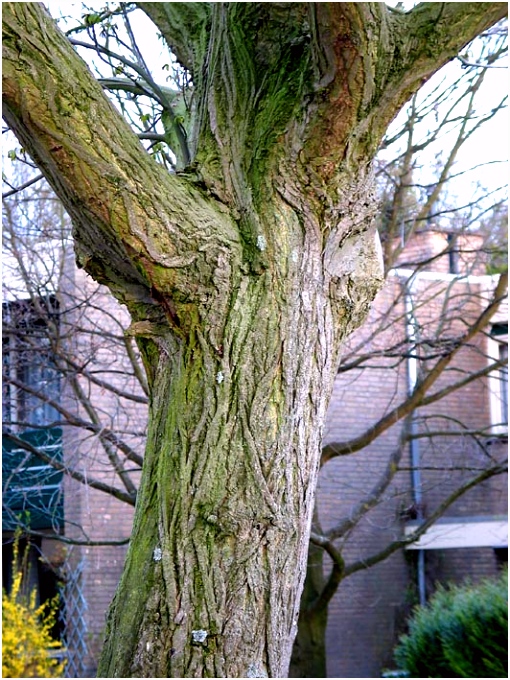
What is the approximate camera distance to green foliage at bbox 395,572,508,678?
351 inches

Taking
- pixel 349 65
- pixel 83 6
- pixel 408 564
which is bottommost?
pixel 408 564

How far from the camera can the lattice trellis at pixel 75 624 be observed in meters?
11.5

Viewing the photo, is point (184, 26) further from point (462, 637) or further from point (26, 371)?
point (26, 371)

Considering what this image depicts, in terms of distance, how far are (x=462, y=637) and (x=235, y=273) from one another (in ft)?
22.2

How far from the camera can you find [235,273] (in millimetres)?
3660

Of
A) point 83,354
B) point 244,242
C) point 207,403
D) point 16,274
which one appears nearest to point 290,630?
point 207,403

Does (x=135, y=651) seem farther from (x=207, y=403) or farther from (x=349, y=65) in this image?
(x=349, y=65)

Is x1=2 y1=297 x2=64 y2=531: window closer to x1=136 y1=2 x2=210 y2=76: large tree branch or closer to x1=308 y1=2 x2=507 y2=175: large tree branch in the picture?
x1=136 y1=2 x2=210 y2=76: large tree branch

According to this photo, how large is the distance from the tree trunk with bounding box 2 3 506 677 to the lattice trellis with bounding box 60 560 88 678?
8.44 m

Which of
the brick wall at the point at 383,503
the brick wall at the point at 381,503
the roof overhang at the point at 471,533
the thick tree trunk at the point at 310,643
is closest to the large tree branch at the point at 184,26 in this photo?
the thick tree trunk at the point at 310,643

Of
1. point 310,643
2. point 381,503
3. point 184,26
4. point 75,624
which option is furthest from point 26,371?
point 184,26

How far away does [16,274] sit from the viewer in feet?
32.8

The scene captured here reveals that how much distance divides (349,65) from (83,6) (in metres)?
3.45

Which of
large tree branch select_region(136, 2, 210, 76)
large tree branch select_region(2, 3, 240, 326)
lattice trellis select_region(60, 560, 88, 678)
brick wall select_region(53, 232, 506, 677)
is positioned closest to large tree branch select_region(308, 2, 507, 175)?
large tree branch select_region(2, 3, 240, 326)
